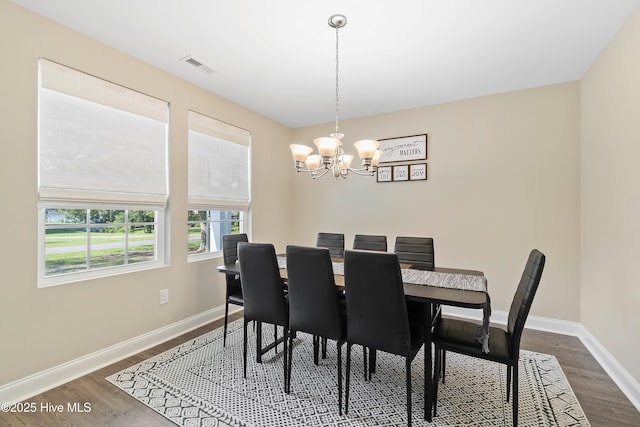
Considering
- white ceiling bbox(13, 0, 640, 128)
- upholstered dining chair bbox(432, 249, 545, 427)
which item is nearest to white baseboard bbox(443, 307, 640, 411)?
upholstered dining chair bbox(432, 249, 545, 427)

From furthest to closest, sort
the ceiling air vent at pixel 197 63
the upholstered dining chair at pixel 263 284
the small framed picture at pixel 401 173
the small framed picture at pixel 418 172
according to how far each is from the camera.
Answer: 1. the small framed picture at pixel 401 173
2. the small framed picture at pixel 418 172
3. the ceiling air vent at pixel 197 63
4. the upholstered dining chair at pixel 263 284

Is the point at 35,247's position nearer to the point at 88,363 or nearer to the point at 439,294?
the point at 88,363

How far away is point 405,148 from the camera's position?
3980 millimetres

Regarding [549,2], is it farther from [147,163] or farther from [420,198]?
[147,163]

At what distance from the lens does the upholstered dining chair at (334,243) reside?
11.2 feet

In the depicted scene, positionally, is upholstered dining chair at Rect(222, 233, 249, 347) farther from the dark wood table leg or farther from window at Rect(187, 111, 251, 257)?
the dark wood table leg

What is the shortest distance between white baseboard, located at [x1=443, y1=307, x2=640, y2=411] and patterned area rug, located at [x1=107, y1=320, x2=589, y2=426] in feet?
1.16

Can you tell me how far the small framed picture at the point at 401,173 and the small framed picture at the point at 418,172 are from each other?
0.18 feet

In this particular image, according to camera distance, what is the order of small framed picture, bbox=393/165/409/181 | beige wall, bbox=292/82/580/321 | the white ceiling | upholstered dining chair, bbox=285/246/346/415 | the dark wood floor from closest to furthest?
the dark wood floor < upholstered dining chair, bbox=285/246/346/415 < the white ceiling < beige wall, bbox=292/82/580/321 < small framed picture, bbox=393/165/409/181

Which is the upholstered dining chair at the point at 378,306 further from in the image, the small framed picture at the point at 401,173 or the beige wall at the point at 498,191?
the small framed picture at the point at 401,173

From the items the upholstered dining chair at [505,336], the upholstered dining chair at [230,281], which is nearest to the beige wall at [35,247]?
the upholstered dining chair at [230,281]

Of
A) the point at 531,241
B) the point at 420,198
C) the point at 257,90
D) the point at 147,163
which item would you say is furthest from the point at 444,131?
the point at 147,163

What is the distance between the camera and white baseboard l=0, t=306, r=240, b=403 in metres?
1.99

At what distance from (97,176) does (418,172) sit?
352cm
